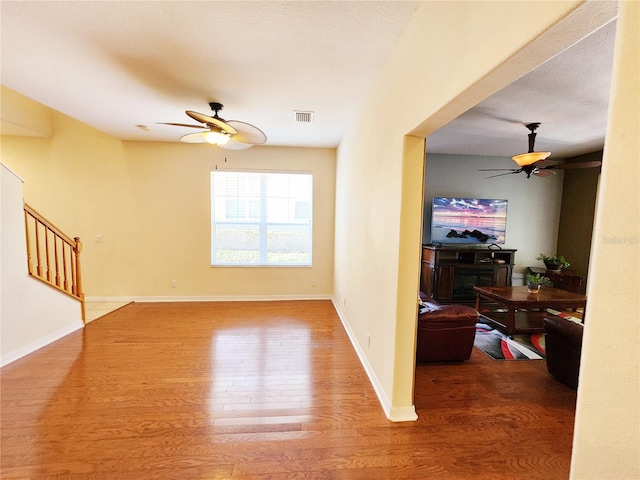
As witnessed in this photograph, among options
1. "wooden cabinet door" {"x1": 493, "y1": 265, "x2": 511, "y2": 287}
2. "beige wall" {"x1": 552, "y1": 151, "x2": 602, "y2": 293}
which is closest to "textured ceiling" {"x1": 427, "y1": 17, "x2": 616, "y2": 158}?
"beige wall" {"x1": 552, "y1": 151, "x2": 602, "y2": 293}

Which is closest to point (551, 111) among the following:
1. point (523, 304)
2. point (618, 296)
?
point (523, 304)

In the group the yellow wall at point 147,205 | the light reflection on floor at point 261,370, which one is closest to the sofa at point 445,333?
the light reflection on floor at point 261,370

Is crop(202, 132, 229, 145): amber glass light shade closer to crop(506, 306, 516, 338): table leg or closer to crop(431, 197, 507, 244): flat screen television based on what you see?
crop(431, 197, 507, 244): flat screen television

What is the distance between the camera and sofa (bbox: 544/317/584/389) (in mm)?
2328

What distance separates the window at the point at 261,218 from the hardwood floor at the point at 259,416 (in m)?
1.93

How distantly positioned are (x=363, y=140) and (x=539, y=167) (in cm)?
234

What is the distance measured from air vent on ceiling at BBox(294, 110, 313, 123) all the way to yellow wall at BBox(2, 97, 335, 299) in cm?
134

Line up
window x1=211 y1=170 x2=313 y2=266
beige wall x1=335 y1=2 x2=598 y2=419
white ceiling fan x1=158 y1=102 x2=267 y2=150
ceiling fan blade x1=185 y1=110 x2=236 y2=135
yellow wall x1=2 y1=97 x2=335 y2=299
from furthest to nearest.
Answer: window x1=211 y1=170 x2=313 y2=266, yellow wall x1=2 y1=97 x2=335 y2=299, white ceiling fan x1=158 y1=102 x2=267 y2=150, ceiling fan blade x1=185 y1=110 x2=236 y2=135, beige wall x1=335 y1=2 x2=598 y2=419

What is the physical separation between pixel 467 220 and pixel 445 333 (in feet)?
9.64

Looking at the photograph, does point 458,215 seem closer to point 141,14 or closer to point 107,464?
point 141,14

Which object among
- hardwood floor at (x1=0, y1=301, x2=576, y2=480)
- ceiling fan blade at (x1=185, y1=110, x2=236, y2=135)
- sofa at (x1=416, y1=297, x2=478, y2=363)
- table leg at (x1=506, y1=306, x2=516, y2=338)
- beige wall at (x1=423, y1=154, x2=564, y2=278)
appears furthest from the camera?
beige wall at (x1=423, y1=154, x2=564, y2=278)

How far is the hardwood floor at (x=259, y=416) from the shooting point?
5.28 ft

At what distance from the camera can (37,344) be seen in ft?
9.72

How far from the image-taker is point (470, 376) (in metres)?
2.55
